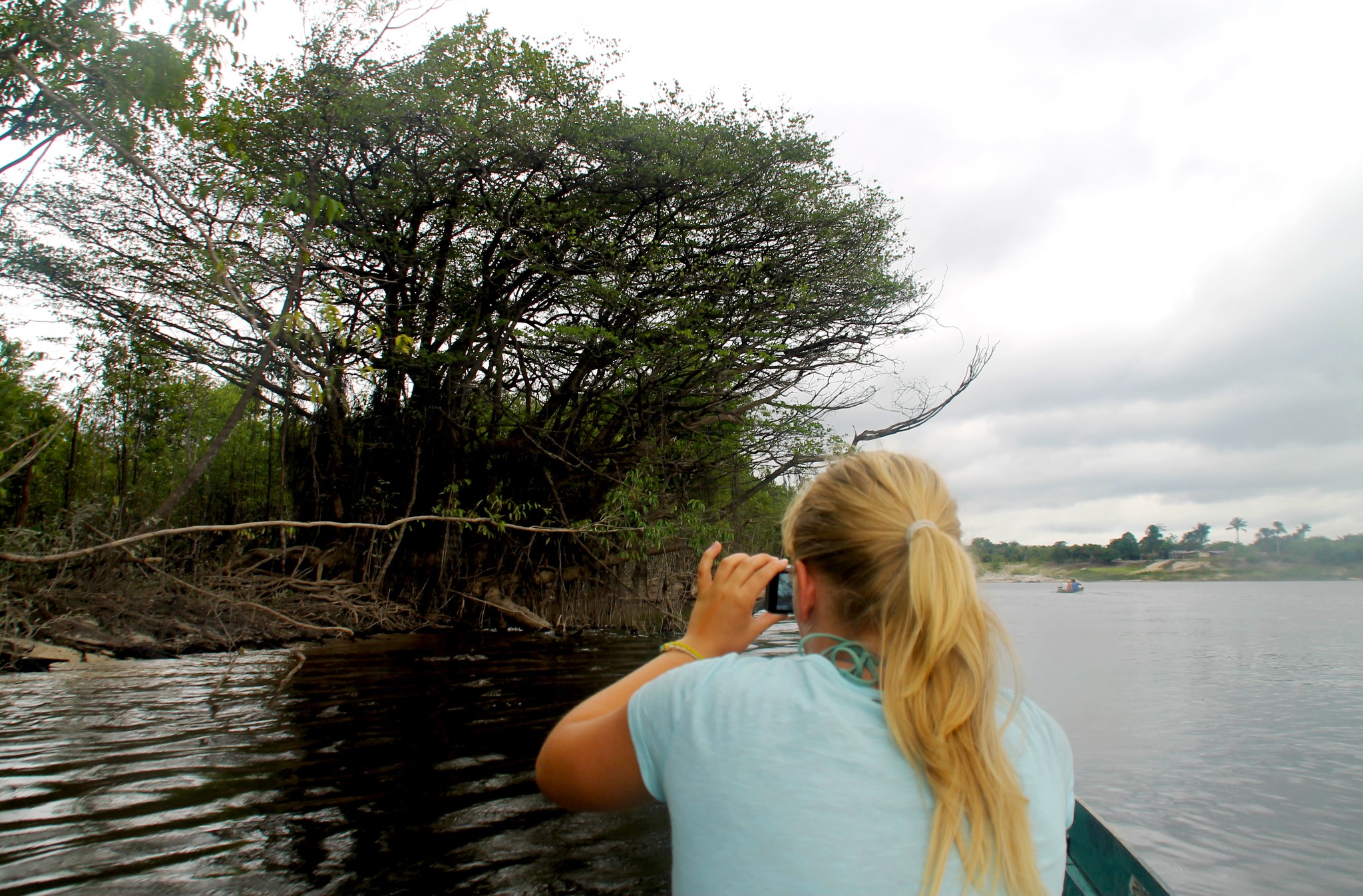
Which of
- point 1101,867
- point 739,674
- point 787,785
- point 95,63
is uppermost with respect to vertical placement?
point 95,63

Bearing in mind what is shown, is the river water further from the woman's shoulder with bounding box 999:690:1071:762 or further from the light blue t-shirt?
the light blue t-shirt

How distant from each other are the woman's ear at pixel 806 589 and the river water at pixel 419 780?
711 mm

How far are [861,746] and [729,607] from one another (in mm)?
328

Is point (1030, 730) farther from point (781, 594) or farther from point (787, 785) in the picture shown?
point (781, 594)

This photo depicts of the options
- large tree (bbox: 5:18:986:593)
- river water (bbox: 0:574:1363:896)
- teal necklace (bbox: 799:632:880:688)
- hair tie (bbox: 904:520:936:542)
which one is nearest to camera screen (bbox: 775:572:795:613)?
teal necklace (bbox: 799:632:880:688)

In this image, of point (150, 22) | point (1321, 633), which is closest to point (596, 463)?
point (150, 22)

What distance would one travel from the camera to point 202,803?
3.68 m

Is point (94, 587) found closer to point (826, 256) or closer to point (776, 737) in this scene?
point (776, 737)

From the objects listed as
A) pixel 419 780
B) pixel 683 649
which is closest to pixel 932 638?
pixel 683 649

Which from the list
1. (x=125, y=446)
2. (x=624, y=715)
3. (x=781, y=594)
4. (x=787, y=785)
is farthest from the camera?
(x=125, y=446)

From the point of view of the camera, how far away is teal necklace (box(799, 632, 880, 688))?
1.19 meters

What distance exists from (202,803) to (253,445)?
11230mm

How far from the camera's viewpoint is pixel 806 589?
4.30ft

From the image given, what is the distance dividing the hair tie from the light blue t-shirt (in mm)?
219
